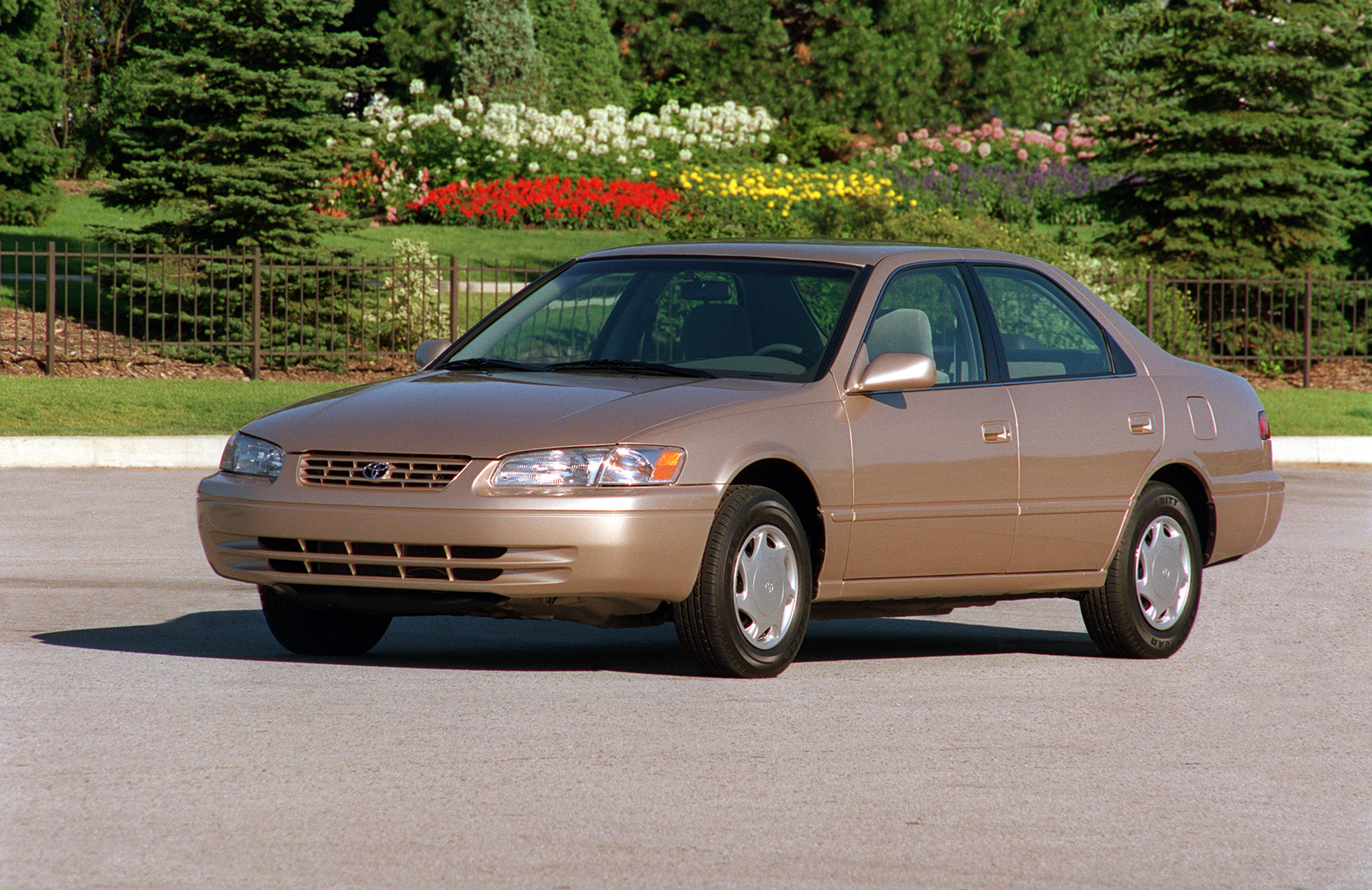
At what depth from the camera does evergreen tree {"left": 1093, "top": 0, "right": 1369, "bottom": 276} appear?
2458cm

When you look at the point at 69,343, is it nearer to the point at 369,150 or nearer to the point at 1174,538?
the point at 369,150

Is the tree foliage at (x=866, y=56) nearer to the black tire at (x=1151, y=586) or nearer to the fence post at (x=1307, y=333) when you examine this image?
the fence post at (x=1307, y=333)

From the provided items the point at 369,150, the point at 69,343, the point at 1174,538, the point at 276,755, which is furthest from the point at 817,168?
the point at 276,755

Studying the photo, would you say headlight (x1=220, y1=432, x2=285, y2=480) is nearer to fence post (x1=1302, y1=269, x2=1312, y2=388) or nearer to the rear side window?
the rear side window

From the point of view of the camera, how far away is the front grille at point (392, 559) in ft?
21.0

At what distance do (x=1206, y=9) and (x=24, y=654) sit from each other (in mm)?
21048

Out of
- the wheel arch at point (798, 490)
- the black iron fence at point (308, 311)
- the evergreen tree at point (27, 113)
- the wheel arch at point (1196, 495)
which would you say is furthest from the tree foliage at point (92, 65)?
the wheel arch at point (798, 490)

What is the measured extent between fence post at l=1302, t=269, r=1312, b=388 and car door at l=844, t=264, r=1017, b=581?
56.1 ft

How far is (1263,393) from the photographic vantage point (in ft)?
73.3

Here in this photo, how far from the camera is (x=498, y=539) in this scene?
248 inches

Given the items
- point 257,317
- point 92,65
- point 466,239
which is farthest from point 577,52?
point 257,317

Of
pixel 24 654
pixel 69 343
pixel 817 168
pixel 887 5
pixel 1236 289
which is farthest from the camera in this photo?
pixel 887 5

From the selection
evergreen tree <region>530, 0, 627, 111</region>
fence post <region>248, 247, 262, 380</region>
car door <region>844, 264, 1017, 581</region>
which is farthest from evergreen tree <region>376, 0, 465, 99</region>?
car door <region>844, 264, 1017, 581</region>

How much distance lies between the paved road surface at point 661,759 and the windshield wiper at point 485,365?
115 cm
